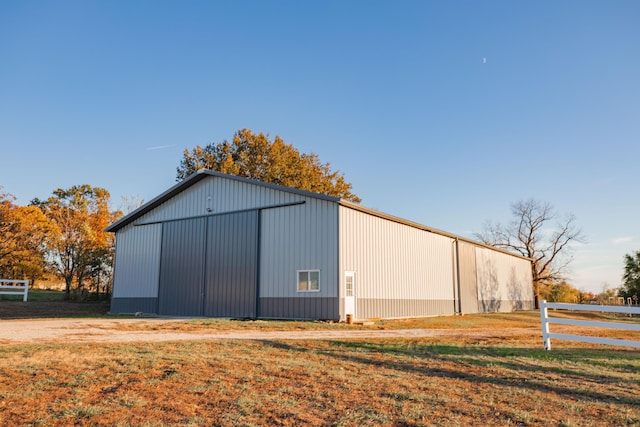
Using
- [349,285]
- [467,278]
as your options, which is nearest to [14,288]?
[349,285]

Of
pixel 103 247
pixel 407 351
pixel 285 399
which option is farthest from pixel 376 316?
pixel 103 247

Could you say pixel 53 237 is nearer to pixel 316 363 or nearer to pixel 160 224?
pixel 160 224

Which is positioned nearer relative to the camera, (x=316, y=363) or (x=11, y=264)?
(x=316, y=363)

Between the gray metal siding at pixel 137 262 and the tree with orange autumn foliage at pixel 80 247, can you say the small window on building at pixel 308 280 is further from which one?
the tree with orange autumn foliage at pixel 80 247

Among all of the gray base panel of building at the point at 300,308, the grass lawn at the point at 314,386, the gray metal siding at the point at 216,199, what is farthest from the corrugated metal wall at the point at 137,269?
→ the grass lawn at the point at 314,386

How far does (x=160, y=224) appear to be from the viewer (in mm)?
25266

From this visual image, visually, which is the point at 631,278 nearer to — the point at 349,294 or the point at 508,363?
the point at 349,294

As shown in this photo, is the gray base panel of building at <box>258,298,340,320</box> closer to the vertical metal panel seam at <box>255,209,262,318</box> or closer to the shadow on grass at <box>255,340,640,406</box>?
the vertical metal panel seam at <box>255,209,262,318</box>

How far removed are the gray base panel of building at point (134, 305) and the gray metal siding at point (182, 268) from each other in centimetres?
64

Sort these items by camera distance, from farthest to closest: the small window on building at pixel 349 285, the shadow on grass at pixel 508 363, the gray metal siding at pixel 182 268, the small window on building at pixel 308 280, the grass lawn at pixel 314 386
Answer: the gray metal siding at pixel 182 268 < the small window on building at pixel 308 280 < the small window on building at pixel 349 285 < the shadow on grass at pixel 508 363 < the grass lawn at pixel 314 386

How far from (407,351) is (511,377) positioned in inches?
113

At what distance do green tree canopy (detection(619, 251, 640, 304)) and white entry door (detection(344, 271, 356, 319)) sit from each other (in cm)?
3185

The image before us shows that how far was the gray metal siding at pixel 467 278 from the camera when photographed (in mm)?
28242

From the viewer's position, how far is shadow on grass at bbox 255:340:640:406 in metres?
6.62
